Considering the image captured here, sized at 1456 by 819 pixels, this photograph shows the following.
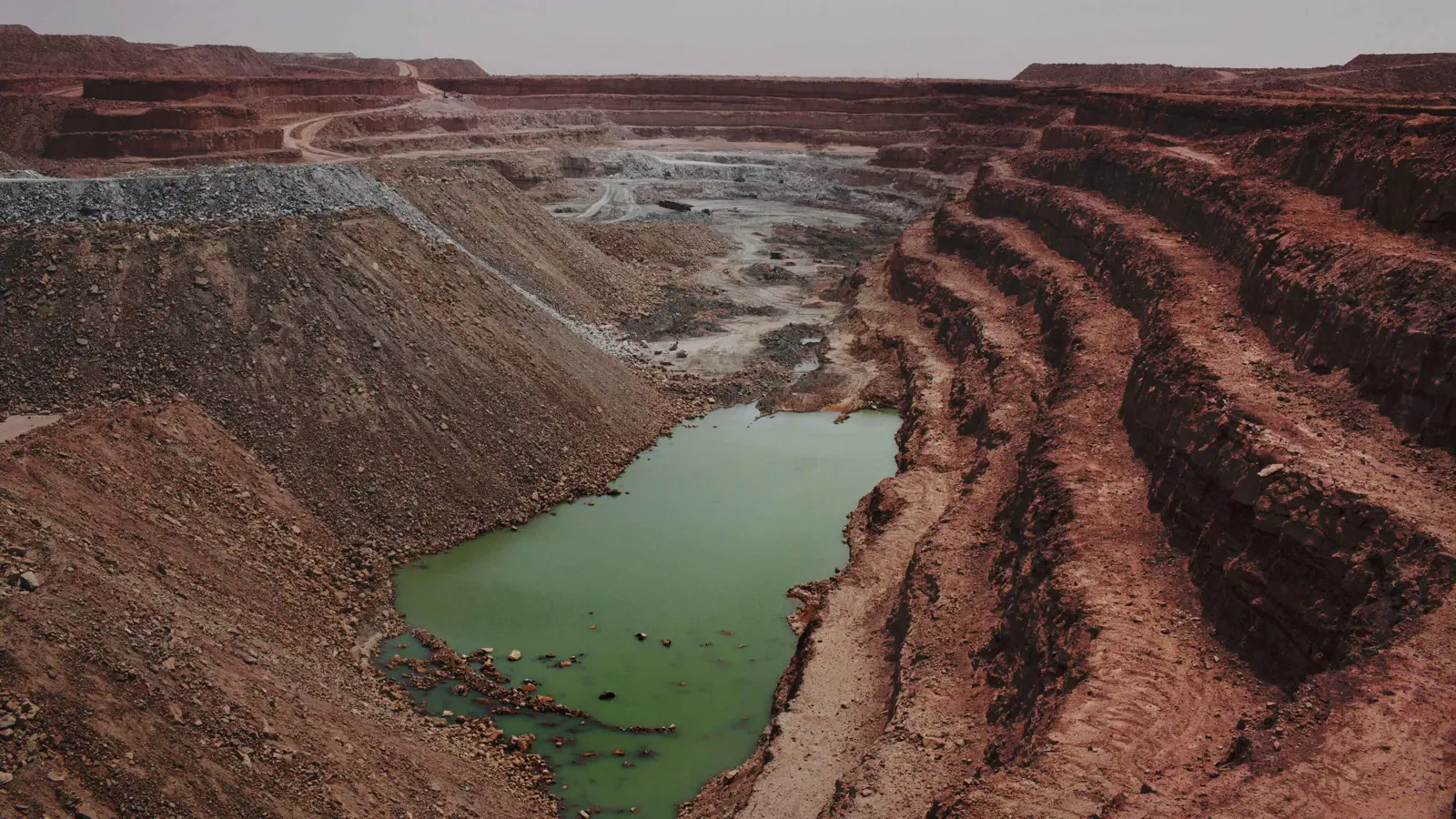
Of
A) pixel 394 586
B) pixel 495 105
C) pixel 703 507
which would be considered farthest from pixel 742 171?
pixel 394 586

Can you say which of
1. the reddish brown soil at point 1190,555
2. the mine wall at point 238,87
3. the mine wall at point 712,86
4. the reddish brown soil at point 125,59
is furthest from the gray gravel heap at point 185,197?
the mine wall at point 712,86

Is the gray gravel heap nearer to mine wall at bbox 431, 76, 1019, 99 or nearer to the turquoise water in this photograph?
the turquoise water

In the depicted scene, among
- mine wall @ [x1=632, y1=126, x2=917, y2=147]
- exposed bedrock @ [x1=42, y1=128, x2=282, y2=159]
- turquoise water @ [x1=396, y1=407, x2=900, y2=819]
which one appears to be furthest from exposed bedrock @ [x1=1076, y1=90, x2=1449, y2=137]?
exposed bedrock @ [x1=42, y1=128, x2=282, y2=159]

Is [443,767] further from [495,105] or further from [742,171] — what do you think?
[495,105]

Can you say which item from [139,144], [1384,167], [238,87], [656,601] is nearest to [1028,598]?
[656,601]

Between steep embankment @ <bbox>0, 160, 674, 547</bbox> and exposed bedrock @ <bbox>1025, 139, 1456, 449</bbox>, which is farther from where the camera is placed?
steep embankment @ <bbox>0, 160, 674, 547</bbox>

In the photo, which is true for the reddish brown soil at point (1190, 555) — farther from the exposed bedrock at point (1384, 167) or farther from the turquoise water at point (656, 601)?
the turquoise water at point (656, 601)
